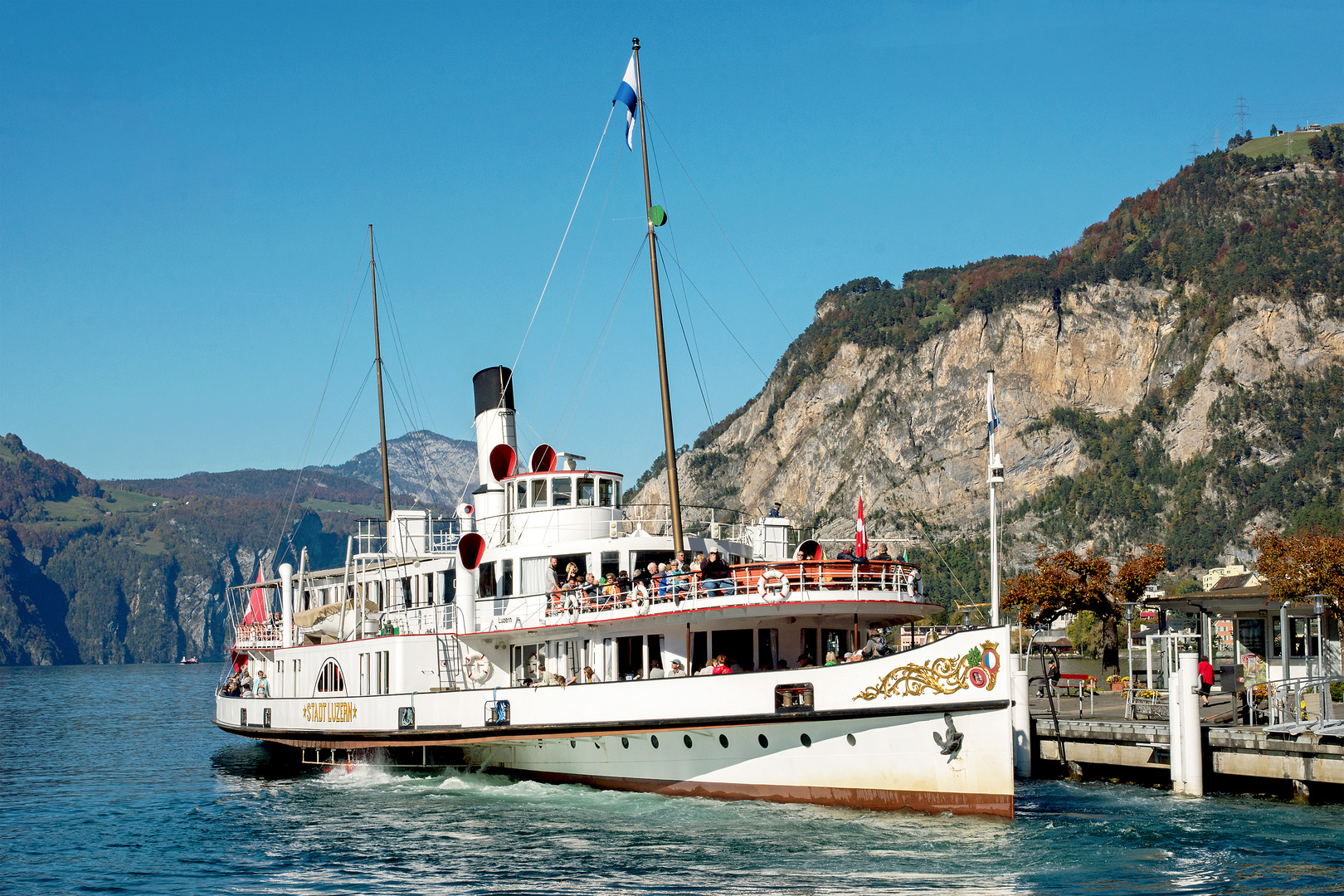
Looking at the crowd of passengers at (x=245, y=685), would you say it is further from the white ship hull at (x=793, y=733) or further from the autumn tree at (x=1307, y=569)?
the autumn tree at (x=1307, y=569)

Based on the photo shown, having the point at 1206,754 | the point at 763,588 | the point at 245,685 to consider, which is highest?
the point at 763,588

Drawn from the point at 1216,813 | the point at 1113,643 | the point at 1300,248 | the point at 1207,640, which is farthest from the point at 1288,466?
the point at 1216,813

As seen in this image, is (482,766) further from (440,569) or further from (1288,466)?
(1288,466)

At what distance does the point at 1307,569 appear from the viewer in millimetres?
39906

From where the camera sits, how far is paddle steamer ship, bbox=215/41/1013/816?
2270 cm

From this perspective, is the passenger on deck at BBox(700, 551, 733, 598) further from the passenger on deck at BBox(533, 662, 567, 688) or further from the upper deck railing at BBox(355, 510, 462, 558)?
the upper deck railing at BBox(355, 510, 462, 558)

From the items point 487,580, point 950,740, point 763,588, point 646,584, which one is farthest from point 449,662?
point 950,740

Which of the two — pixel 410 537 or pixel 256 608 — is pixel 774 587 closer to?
pixel 410 537

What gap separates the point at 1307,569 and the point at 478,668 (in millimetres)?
27273

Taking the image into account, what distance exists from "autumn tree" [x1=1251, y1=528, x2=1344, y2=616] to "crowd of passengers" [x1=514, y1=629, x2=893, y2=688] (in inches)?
641

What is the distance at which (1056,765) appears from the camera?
3106 centimetres

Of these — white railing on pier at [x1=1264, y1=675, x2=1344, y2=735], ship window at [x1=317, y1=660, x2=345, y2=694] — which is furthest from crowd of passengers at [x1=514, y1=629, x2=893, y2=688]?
white railing on pier at [x1=1264, y1=675, x2=1344, y2=735]

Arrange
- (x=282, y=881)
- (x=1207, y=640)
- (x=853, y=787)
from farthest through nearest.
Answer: (x=1207, y=640) → (x=853, y=787) → (x=282, y=881)

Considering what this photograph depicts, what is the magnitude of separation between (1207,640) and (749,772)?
18.9 m
